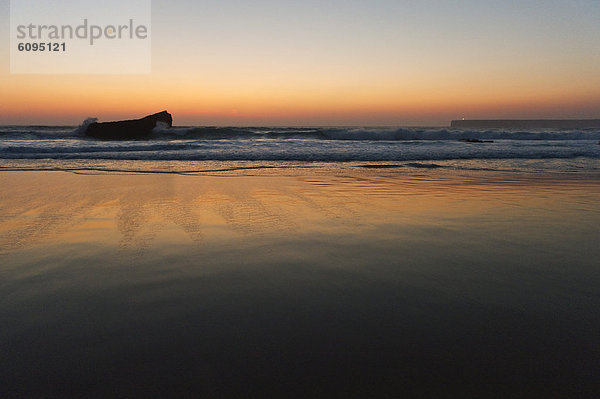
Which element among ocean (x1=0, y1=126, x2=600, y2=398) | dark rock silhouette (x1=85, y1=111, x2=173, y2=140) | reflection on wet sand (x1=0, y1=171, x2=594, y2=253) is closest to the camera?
ocean (x1=0, y1=126, x2=600, y2=398)

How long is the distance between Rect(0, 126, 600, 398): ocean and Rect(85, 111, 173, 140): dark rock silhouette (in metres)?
32.8

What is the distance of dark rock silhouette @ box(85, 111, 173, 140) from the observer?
34.0 meters

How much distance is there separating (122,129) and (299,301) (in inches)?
1470

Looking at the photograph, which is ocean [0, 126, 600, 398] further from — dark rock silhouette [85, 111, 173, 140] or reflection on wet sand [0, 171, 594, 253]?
dark rock silhouette [85, 111, 173, 140]

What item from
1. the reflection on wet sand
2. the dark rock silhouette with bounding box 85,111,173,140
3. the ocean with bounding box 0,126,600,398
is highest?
the dark rock silhouette with bounding box 85,111,173,140

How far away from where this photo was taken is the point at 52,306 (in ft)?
6.83

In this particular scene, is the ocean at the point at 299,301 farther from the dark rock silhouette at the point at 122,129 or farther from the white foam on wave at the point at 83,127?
the white foam on wave at the point at 83,127

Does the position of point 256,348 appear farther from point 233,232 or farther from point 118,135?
point 118,135

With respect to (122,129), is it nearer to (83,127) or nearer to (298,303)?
(83,127)

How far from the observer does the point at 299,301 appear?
2170mm

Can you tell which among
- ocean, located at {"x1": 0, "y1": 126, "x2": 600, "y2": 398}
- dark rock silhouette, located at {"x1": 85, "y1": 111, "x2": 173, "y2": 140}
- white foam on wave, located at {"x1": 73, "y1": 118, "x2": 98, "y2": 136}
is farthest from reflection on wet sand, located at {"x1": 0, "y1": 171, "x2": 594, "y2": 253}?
white foam on wave, located at {"x1": 73, "y1": 118, "x2": 98, "y2": 136}

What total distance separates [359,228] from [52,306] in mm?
2693

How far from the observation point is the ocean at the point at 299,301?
150cm

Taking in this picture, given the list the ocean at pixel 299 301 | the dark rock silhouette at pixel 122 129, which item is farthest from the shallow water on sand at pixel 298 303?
the dark rock silhouette at pixel 122 129
